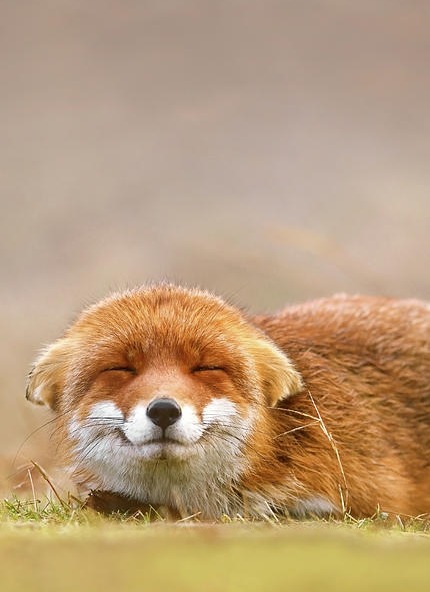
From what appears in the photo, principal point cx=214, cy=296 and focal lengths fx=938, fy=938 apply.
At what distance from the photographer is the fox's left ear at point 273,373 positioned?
7.11 metres

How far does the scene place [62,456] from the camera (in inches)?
290

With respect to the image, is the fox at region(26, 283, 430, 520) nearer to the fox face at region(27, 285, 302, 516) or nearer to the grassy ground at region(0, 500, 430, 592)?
the fox face at region(27, 285, 302, 516)

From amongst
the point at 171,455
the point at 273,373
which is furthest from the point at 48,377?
the point at 273,373

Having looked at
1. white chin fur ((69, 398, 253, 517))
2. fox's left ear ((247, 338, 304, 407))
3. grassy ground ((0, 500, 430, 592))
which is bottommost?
white chin fur ((69, 398, 253, 517))

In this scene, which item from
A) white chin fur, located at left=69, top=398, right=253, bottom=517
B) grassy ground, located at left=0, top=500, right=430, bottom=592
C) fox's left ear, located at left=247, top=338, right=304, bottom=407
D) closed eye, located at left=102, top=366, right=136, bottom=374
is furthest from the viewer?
fox's left ear, located at left=247, top=338, right=304, bottom=407

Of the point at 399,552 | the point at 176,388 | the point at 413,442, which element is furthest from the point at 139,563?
the point at 413,442

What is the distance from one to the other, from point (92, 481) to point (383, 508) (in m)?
2.23

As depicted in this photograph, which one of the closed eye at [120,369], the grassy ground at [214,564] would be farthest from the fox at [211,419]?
the grassy ground at [214,564]

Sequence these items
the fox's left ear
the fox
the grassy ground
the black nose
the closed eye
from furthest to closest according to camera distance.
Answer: the fox's left ear < the closed eye < the fox < the black nose < the grassy ground

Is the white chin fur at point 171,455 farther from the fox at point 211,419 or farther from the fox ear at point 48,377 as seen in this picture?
the fox ear at point 48,377

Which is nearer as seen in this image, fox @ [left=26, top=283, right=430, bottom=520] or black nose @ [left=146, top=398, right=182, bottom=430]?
black nose @ [left=146, top=398, right=182, bottom=430]

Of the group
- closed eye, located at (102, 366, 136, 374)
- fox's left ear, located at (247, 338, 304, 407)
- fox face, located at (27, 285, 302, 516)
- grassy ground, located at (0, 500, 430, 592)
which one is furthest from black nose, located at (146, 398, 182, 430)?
grassy ground, located at (0, 500, 430, 592)

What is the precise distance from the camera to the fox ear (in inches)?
285

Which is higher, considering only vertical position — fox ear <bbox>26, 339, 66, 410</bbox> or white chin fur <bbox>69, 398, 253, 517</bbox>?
fox ear <bbox>26, 339, 66, 410</bbox>
